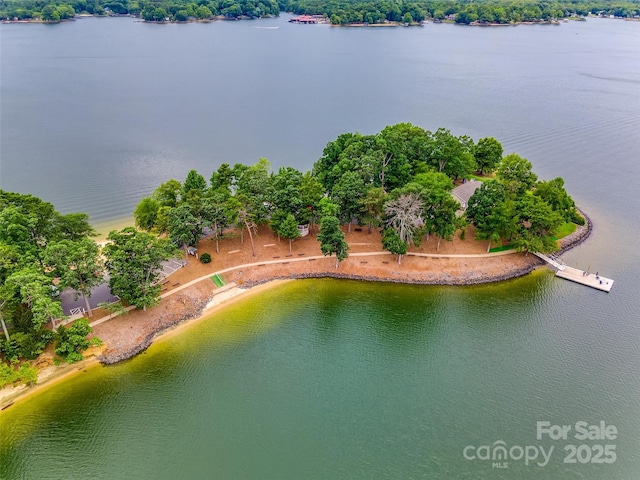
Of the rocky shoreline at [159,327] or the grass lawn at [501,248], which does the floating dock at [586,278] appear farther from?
the rocky shoreline at [159,327]

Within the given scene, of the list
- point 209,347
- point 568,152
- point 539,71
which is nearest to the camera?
point 209,347

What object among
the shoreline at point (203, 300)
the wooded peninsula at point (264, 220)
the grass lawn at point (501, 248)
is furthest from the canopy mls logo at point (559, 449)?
the grass lawn at point (501, 248)

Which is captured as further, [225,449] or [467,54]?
[467,54]

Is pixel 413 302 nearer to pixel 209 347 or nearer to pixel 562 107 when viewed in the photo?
pixel 209 347

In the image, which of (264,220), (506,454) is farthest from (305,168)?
(506,454)

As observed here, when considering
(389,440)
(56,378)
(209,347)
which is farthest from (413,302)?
(56,378)

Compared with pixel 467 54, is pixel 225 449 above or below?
below

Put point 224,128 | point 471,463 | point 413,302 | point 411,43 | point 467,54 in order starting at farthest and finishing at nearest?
point 411,43
point 467,54
point 224,128
point 413,302
point 471,463
